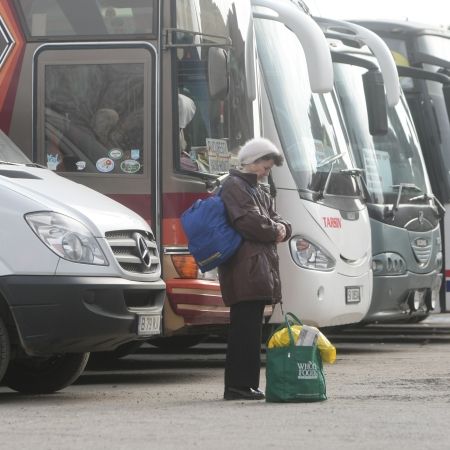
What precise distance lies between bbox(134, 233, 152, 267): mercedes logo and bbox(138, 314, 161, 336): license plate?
0.37 m

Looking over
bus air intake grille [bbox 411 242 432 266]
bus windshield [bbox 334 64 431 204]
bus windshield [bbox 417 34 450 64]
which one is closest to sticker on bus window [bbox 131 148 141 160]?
bus windshield [bbox 334 64 431 204]

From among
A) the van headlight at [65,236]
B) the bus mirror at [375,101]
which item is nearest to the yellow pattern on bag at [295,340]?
the van headlight at [65,236]

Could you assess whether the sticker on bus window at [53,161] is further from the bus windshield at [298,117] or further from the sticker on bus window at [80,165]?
the bus windshield at [298,117]

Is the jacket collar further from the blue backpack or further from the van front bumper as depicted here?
the van front bumper

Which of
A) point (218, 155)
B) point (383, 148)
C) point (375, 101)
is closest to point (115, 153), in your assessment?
point (218, 155)

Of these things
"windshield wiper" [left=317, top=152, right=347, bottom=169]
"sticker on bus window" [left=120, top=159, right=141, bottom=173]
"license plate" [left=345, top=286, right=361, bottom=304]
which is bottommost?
"license plate" [left=345, top=286, right=361, bottom=304]

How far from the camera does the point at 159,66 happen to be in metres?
11.9

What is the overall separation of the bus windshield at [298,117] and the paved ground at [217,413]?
5.56ft

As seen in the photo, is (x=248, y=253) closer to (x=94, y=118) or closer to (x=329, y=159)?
(x=94, y=118)

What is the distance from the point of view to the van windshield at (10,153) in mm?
10933

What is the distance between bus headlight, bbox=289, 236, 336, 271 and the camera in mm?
13452

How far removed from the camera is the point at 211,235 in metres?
9.86

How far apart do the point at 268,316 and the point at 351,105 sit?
4.15 metres

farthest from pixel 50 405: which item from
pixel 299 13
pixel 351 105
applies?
pixel 351 105
